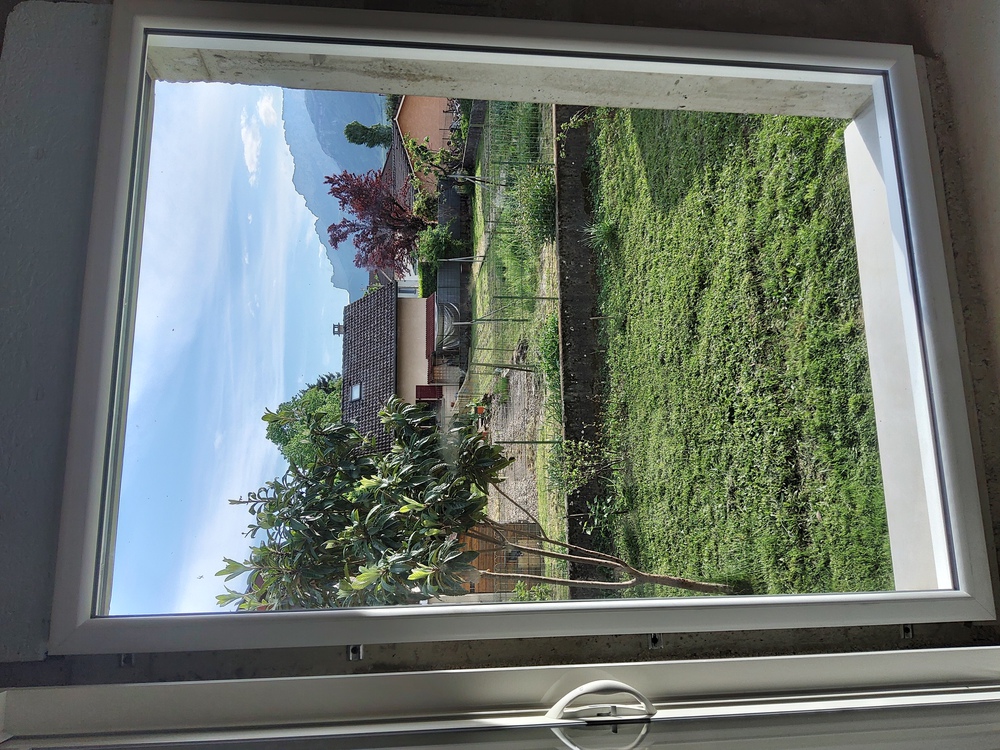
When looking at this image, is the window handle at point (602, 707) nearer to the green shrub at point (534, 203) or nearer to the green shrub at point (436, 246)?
the green shrub at point (436, 246)

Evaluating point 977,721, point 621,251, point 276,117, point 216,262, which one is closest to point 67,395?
point 216,262

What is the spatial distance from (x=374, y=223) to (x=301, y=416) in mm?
574

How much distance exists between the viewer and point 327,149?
186 centimetres

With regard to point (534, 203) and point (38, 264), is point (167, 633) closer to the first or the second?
point (38, 264)

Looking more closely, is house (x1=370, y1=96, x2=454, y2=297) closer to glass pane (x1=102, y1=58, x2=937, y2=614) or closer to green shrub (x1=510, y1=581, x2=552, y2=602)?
glass pane (x1=102, y1=58, x2=937, y2=614)

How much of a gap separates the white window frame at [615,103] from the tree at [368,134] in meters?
0.25

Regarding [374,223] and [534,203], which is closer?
[374,223]

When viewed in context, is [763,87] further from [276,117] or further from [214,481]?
[214,481]

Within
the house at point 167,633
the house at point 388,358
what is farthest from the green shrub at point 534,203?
the house at point 167,633

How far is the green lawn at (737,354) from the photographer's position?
2318 mm

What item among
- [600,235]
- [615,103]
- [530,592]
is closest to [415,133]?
[615,103]

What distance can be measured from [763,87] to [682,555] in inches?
58.7

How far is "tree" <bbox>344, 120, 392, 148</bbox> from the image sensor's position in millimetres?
1872

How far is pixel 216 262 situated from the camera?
1624 millimetres
